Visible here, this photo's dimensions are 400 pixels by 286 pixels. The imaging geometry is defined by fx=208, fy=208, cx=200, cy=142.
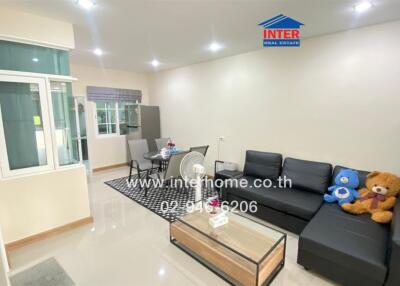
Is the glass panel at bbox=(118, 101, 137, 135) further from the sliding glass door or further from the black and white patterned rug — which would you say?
the sliding glass door

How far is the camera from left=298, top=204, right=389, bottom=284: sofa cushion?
65.3 inches

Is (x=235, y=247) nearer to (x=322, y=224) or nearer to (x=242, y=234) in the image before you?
(x=242, y=234)

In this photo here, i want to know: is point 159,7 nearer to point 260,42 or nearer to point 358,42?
point 260,42

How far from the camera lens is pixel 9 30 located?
86.7 inches

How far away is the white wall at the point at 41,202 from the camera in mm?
2309

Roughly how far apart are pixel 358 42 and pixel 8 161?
4430mm

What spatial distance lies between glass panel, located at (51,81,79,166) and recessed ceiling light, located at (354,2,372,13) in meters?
3.42

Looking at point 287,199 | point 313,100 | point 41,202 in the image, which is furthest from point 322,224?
point 41,202

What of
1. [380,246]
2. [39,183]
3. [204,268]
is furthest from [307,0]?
[39,183]

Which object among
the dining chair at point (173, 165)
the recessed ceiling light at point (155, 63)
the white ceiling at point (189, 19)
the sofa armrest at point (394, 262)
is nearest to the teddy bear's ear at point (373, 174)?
the sofa armrest at point (394, 262)

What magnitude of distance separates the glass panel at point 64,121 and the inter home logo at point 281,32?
266 centimetres

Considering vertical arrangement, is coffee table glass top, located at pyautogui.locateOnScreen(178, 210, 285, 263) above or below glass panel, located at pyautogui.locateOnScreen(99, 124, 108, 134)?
below

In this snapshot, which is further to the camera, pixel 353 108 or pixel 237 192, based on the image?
pixel 237 192

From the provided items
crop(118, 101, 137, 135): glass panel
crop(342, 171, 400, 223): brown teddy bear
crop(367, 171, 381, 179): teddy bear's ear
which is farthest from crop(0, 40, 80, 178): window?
crop(367, 171, 381, 179): teddy bear's ear
